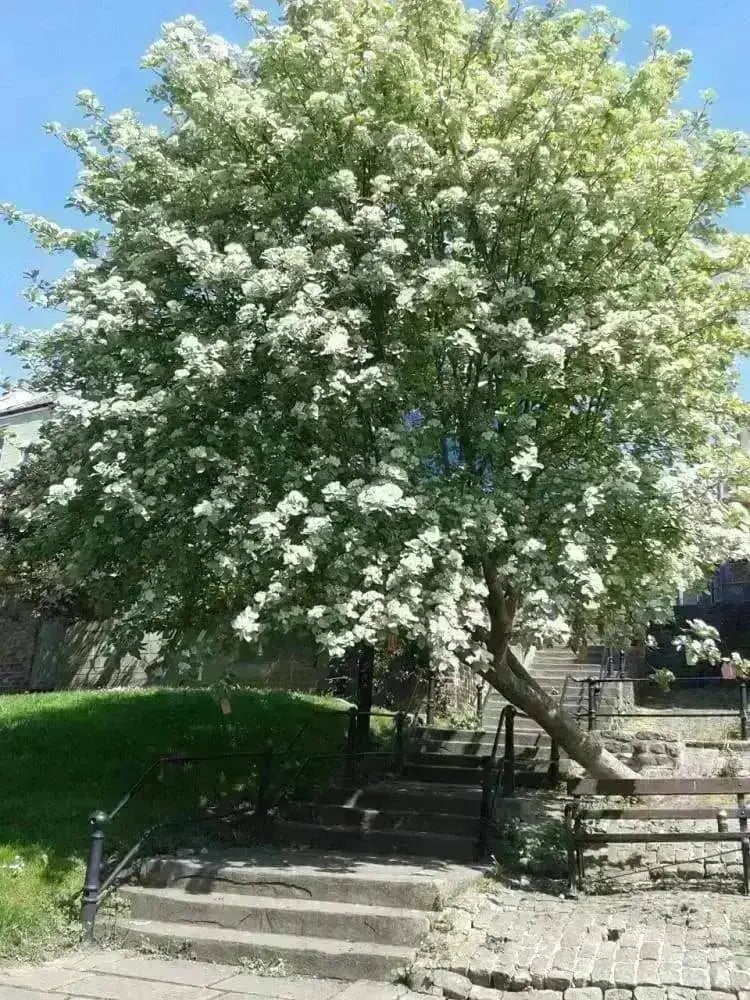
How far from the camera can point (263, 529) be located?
662 centimetres

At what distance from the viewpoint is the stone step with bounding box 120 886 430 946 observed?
647 cm

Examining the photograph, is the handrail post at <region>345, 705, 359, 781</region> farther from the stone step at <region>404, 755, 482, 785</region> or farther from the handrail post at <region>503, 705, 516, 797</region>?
the handrail post at <region>503, 705, 516, 797</region>

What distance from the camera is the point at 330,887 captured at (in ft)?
23.5

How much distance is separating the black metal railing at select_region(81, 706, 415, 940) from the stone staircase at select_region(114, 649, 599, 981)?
303 millimetres

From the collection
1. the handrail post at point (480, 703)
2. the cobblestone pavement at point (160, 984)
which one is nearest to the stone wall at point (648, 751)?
the handrail post at point (480, 703)

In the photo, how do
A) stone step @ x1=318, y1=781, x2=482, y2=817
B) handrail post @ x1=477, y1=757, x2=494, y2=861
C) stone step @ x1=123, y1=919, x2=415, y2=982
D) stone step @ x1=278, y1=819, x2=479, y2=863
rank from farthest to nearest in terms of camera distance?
stone step @ x1=318, y1=781, x2=482, y2=817 < stone step @ x1=278, y1=819, x2=479, y2=863 < handrail post @ x1=477, y1=757, x2=494, y2=861 < stone step @ x1=123, y1=919, x2=415, y2=982

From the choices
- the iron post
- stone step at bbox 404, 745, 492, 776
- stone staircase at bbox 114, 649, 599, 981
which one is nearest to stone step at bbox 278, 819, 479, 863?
stone staircase at bbox 114, 649, 599, 981

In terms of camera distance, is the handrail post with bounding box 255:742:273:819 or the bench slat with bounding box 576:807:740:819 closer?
the bench slat with bounding box 576:807:740:819

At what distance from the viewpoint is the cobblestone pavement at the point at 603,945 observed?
212 inches

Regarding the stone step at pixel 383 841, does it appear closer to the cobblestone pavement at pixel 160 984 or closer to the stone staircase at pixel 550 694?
the cobblestone pavement at pixel 160 984

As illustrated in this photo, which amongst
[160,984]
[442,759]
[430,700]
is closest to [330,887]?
[160,984]

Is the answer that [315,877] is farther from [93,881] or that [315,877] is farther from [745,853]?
[745,853]

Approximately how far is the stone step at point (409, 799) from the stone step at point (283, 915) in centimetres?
236

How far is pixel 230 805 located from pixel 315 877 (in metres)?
2.69
